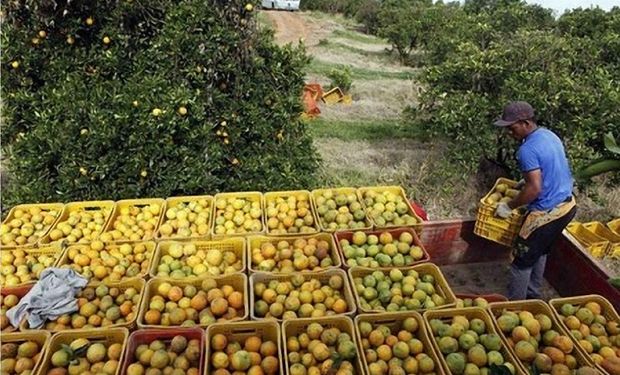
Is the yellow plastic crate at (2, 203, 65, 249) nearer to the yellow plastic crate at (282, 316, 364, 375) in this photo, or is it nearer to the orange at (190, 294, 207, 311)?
the orange at (190, 294, 207, 311)

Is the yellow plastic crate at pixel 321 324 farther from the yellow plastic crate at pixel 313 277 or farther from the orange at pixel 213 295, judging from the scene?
the orange at pixel 213 295

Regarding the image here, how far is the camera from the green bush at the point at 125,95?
16.0 feet

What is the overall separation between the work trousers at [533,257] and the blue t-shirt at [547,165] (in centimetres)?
21

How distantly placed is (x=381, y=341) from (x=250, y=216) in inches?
75.3

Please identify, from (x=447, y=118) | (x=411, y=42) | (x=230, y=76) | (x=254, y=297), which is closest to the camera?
(x=254, y=297)

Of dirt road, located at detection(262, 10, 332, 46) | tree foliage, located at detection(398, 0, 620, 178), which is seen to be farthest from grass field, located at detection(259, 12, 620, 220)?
dirt road, located at detection(262, 10, 332, 46)

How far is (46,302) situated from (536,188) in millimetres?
3854

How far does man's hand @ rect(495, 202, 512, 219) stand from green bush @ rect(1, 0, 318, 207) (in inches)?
103

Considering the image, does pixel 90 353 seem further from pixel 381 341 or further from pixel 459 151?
pixel 459 151

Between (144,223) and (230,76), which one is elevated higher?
(230,76)

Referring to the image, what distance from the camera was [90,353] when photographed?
3.11 metres

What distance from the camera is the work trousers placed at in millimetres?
4332

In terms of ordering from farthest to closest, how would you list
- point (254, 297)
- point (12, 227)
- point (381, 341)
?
1. point (12, 227)
2. point (254, 297)
3. point (381, 341)

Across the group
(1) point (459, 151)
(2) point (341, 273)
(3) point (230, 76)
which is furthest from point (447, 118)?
(2) point (341, 273)
